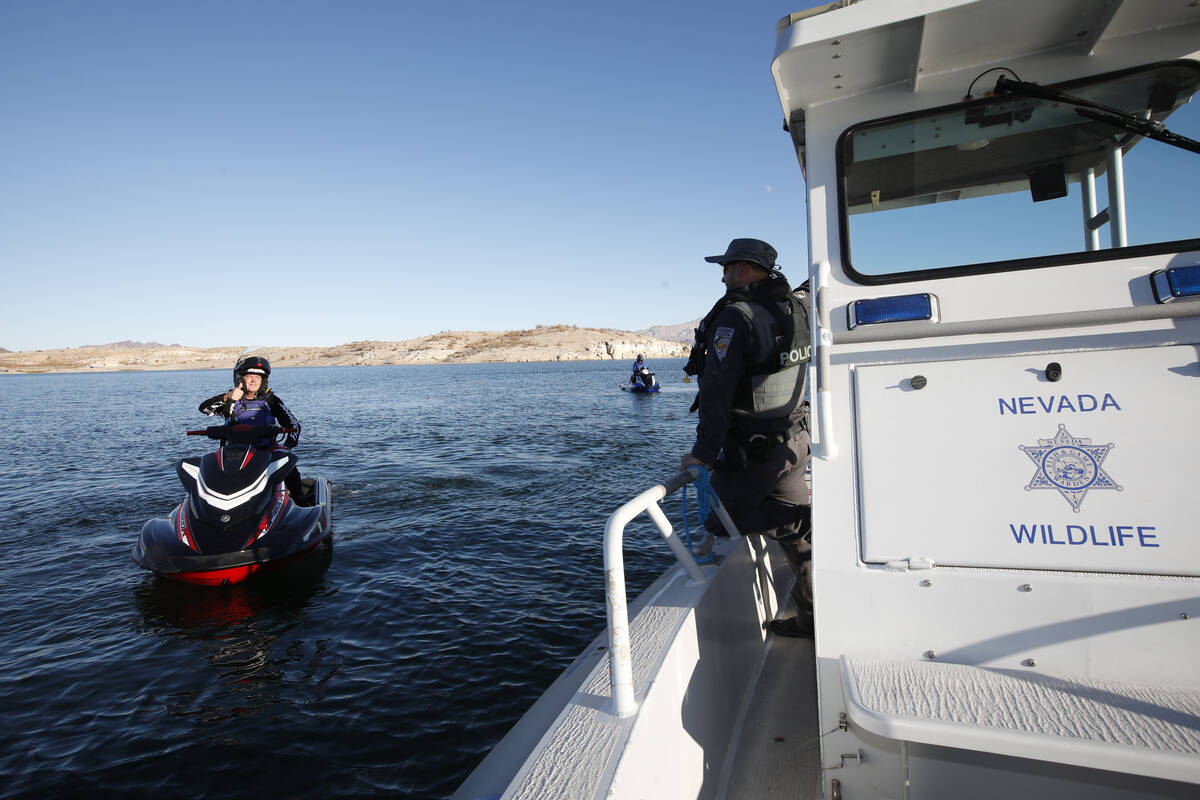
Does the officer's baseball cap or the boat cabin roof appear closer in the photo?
the boat cabin roof

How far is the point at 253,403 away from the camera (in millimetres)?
8469

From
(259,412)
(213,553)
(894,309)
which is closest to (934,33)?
(894,309)

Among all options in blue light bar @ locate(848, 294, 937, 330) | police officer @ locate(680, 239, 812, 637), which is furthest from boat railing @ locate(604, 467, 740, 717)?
blue light bar @ locate(848, 294, 937, 330)

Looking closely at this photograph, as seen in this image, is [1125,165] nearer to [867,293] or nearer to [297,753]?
[867,293]

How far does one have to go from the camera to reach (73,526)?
34.0ft

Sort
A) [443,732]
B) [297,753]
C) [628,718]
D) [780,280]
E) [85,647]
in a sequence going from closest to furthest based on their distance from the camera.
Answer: [628,718] < [780,280] < [297,753] < [443,732] < [85,647]

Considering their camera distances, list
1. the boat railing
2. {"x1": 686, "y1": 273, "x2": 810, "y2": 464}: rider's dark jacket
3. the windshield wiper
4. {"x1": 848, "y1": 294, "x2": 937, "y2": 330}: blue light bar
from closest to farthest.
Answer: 1. the boat railing
2. the windshield wiper
3. {"x1": 848, "y1": 294, "x2": 937, "y2": 330}: blue light bar
4. {"x1": 686, "y1": 273, "x2": 810, "y2": 464}: rider's dark jacket

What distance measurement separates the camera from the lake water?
4398 mm

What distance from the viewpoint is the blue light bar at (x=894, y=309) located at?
2.28 metres

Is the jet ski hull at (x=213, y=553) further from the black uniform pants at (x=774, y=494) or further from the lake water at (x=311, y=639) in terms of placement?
the black uniform pants at (x=774, y=494)

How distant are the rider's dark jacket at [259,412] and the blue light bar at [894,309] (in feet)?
24.9

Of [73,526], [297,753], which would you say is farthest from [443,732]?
[73,526]

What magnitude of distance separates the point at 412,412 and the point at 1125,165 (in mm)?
31618

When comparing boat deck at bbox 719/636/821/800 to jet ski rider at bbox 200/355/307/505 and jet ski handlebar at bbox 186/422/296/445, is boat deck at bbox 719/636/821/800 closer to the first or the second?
jet ski handlebar at bbox 186/422/296/445
